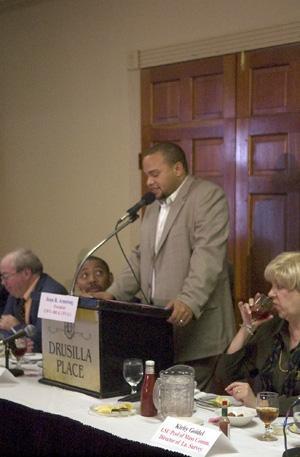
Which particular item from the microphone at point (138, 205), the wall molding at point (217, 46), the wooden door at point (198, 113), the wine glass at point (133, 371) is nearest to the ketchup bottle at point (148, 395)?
the wine glass at point (133, 371)

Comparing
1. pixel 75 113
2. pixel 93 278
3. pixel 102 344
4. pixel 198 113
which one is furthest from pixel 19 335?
pixel 75 113

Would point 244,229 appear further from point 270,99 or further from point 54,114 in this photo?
point 54,114

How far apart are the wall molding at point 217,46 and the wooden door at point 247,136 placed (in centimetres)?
4

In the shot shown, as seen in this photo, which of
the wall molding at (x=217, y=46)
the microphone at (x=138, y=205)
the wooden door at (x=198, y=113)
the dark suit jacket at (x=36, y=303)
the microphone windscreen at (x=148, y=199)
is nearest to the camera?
the microphone at (x=138, y=205)

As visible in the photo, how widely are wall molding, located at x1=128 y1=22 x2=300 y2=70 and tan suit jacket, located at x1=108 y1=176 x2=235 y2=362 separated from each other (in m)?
1.01

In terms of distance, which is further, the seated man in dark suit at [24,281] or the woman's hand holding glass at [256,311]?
the seated man in dark suit at [24,281]

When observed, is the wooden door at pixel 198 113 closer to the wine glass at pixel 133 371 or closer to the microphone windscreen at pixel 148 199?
the microphone windscreen at pixel 148 199

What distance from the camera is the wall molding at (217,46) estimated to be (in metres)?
3.51

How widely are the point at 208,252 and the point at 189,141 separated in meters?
1.32

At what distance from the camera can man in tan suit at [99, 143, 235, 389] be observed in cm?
282

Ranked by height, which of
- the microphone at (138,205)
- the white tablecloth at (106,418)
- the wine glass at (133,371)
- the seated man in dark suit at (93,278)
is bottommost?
the white tablecloth at (106,418)

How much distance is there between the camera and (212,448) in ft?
5.74

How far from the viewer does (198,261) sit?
2.78 m

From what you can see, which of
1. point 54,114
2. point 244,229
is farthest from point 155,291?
point 54,114
